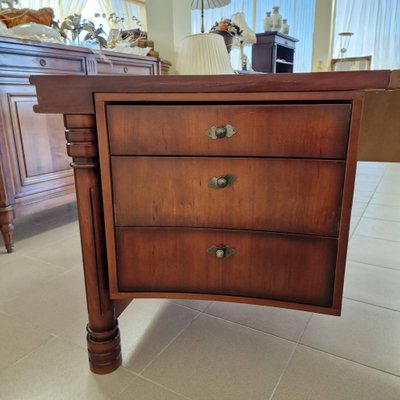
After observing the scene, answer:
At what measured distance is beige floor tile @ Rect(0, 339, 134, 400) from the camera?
0.79 meters

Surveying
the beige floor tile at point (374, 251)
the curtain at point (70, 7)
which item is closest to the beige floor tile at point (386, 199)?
the beige floor tile at point (374, 251)

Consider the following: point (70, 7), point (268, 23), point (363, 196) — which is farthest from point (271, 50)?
point (70, 7)

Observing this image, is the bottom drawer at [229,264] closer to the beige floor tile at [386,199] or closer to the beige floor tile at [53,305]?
the beige floor tile at [53,305]

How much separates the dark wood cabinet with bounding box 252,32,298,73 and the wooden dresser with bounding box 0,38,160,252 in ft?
9.91

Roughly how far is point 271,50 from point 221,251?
13.5 ft

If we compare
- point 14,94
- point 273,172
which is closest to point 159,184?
point 273,172

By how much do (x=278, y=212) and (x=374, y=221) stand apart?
4.89ft

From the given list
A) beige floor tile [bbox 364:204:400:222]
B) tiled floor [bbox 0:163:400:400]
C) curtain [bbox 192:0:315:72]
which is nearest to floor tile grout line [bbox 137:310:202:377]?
tiled floor [bbox 0:163:400:400]

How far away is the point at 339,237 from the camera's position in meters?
0.71

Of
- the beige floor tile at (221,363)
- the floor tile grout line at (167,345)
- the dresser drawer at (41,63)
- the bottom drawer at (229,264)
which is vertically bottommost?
the beige floor tile at (221,363)

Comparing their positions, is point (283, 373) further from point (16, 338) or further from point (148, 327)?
point (16, 338)

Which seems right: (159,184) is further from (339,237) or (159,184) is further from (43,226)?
(43,226)

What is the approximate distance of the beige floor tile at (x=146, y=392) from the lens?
2.56 ft

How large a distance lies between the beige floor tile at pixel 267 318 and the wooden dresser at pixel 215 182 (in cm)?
29
